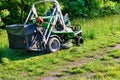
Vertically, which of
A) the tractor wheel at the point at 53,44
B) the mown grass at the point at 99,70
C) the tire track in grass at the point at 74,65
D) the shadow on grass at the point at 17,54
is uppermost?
the tractor wheel at the point at 53,44

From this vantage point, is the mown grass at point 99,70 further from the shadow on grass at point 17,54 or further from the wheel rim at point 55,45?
the shadow on grass at point 17,54

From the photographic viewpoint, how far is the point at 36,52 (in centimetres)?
1296

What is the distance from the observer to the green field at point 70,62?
10.0 metres

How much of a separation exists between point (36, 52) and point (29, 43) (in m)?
0.86

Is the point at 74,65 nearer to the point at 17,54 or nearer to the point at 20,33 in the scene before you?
the point at 20,33

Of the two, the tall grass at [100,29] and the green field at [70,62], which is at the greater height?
the tall grass at [100,29]

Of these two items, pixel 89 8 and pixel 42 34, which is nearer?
pixel 42 34

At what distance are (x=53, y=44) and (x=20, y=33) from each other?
48.0 inches

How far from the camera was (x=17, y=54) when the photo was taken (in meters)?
13.0

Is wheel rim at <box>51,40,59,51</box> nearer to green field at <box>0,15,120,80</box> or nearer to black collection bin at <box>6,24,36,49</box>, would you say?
green field at <box>0,15,120,80</box>

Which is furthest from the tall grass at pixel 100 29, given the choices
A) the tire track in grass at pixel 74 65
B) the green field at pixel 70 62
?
the tire track in grass at pixel 74 65

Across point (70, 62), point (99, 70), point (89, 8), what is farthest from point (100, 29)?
point (89, 8)

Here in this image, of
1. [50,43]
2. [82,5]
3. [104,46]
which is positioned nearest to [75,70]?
[50,43]

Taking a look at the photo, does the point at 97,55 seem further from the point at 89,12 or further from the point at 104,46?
the point at 89,12
